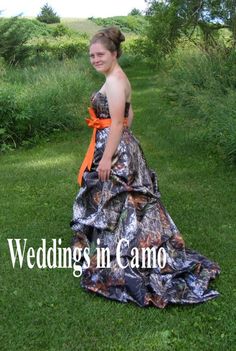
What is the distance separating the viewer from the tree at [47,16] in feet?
134

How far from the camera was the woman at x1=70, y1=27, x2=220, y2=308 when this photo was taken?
3.53 meters

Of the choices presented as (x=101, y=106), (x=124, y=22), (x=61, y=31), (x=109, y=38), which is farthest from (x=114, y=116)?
(x=124, y=22)

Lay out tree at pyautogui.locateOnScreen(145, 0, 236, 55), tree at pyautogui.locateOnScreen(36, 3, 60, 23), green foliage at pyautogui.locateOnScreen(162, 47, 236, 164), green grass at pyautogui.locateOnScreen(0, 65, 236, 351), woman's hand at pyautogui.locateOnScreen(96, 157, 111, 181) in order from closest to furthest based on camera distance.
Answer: green grass at pyautogui.locateOnScreen(0, 65, 236, 351) → woman's hand at pyautogui.locateOnScreen(96, 157, 111, 181) → green foliage at pyautogui.locateOnScreen(162, 47, 236, 164) → tree at pyautogui.locateOnScreen(145, 0, 236, 55) → tree at pyautogui.locateOnScreen(36, 3, 60, 23)

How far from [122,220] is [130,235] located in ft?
0.43

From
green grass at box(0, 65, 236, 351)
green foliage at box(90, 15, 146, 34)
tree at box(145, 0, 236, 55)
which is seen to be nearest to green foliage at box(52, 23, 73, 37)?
green foliage at box(90, 15, 146, 34)

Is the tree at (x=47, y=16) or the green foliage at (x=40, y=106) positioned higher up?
the green foliage at (x=40, y=106)

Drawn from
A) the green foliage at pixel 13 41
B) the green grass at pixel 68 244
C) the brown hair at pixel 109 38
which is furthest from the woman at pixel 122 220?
the green foliage at pixel 13 41

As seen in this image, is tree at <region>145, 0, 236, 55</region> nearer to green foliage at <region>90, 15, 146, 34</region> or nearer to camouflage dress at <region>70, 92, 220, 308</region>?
camouflage dress at <region>70, 92, 220, 308</region>

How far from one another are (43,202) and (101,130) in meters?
2.07

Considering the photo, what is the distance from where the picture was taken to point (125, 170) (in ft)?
12.3

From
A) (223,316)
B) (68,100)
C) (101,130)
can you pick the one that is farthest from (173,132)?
(223,316)

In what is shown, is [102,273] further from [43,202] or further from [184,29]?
[184,29]

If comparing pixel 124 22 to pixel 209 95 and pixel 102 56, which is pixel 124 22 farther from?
pixel 102 56

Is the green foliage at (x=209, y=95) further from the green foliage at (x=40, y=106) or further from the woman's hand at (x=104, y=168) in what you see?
the woman's hand at (x=104, y=168)
